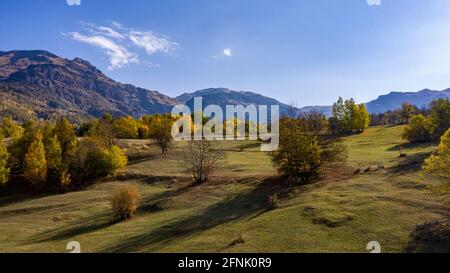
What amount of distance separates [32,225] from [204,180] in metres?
29.3

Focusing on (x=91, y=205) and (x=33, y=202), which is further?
(x=33, y=202)

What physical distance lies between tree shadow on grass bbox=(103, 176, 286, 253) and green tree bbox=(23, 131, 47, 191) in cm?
4712

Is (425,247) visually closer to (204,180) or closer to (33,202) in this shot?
(204,180)

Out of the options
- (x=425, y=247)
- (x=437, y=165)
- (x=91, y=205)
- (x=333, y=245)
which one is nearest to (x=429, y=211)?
(x=437, y=165)

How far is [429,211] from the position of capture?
3453 centimetres

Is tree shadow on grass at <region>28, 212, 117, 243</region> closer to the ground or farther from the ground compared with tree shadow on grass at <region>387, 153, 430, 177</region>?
closer to the ground

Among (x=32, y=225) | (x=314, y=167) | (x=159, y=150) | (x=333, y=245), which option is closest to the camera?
(x=333, y=245)

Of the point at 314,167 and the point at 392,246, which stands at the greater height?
the point at 314,167

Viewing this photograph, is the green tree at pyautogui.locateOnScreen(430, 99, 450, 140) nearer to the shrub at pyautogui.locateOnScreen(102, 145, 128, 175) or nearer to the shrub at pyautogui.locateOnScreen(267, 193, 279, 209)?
the shrub at pyautogui.locateOnScreen(267, 193, 279, 209)

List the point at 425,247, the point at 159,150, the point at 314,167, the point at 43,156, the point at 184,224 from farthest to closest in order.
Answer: the point at 159,150 < the point at 43,156 < the point at 314,167 < the point at 184,224 < the point at 425,247

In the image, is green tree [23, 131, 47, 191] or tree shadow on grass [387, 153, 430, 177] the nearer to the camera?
tree shadow on grass [387, 153, 430, 177]

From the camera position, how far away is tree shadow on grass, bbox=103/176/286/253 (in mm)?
37344

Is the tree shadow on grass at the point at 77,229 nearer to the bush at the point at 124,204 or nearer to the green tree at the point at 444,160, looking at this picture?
the bush at the point at 124,204

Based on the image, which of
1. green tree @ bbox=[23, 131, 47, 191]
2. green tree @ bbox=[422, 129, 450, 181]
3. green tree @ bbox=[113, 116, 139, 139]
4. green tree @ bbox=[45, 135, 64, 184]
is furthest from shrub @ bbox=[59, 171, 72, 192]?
green tree @ bbox=[422, 129, 450, 181]
